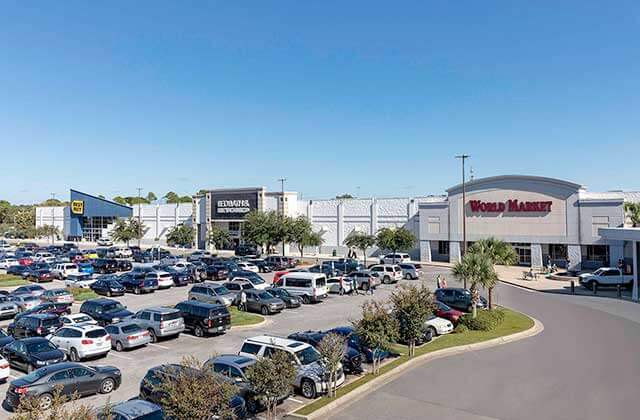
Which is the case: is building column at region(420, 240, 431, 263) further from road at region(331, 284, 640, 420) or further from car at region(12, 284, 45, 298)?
car at region(12, 284, 45, 298)

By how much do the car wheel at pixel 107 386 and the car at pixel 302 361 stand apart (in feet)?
14.8

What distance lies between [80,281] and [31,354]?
26.0m

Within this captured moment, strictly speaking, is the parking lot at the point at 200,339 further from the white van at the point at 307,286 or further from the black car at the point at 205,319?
the white van at the point at 307,286

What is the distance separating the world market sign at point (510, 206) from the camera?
54906 mm

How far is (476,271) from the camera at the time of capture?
27.5m

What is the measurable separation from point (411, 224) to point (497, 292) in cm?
2795

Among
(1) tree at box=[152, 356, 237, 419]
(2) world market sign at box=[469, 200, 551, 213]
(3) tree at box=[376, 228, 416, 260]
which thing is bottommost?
(1) tree at box=[152, 356, 237, 419]

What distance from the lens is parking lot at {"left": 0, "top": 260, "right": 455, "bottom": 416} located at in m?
18.4

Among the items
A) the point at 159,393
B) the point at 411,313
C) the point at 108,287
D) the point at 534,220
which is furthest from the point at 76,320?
the point at 534,220

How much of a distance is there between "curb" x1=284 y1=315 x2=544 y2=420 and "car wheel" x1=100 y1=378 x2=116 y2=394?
6.59 m

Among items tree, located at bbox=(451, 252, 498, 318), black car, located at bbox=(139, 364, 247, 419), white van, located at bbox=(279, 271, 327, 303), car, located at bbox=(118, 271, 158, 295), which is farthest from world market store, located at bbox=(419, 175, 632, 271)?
black car, located at bbox=(139, 364, 247, 419)

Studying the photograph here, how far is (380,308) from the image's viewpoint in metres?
19.6

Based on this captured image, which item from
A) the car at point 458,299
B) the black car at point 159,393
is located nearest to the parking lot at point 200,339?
the black car at point 159,393

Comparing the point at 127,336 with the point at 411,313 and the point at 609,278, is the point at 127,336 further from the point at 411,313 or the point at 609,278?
the point at 609,278
